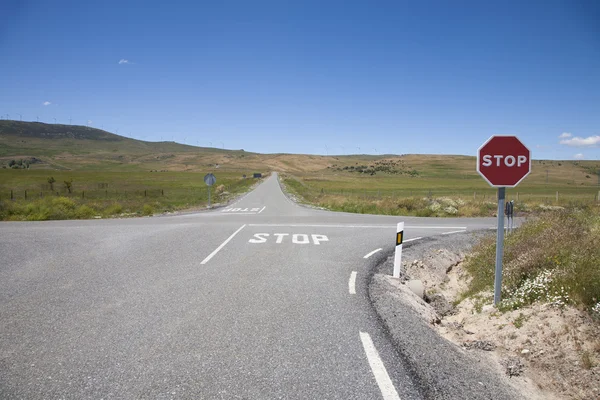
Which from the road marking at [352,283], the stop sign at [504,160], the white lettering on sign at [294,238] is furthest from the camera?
the white lettering on sign at [294,238]

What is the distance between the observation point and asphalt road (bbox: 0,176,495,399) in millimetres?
3631

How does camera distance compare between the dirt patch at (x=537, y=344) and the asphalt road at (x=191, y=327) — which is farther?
the dirt patch at (x=537, y=344)

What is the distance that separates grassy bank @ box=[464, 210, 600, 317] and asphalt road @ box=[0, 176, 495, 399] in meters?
2.54

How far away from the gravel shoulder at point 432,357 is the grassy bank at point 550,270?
5.04ft

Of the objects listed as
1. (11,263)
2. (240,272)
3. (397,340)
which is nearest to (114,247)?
(11,263)

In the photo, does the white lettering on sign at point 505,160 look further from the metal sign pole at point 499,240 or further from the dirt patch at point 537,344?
the dirt patch at point 537,344

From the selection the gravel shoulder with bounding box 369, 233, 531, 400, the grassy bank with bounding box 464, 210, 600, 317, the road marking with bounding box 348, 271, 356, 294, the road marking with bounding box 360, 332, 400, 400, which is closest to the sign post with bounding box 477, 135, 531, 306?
the grassy bank with bounding box 464, 210, 600, 317

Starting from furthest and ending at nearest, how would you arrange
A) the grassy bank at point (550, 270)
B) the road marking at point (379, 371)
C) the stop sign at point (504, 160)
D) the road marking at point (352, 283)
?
the road marking at point (352, 283)
the stop sign at point (504, 160)
the grassy bank at point (550, 270)
the road marking at point (379, 371)

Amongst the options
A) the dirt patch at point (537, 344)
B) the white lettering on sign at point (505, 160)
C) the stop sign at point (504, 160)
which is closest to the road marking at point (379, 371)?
the dirt patch at point (537, 344)

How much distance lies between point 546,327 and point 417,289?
3285mm

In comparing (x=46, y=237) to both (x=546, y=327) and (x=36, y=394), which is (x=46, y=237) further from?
(x=546, y=327)

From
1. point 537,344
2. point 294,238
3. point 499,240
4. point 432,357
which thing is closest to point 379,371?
point 432,357

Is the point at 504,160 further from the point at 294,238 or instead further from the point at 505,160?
the point at 294,238

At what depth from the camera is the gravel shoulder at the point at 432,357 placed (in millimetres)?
3623
